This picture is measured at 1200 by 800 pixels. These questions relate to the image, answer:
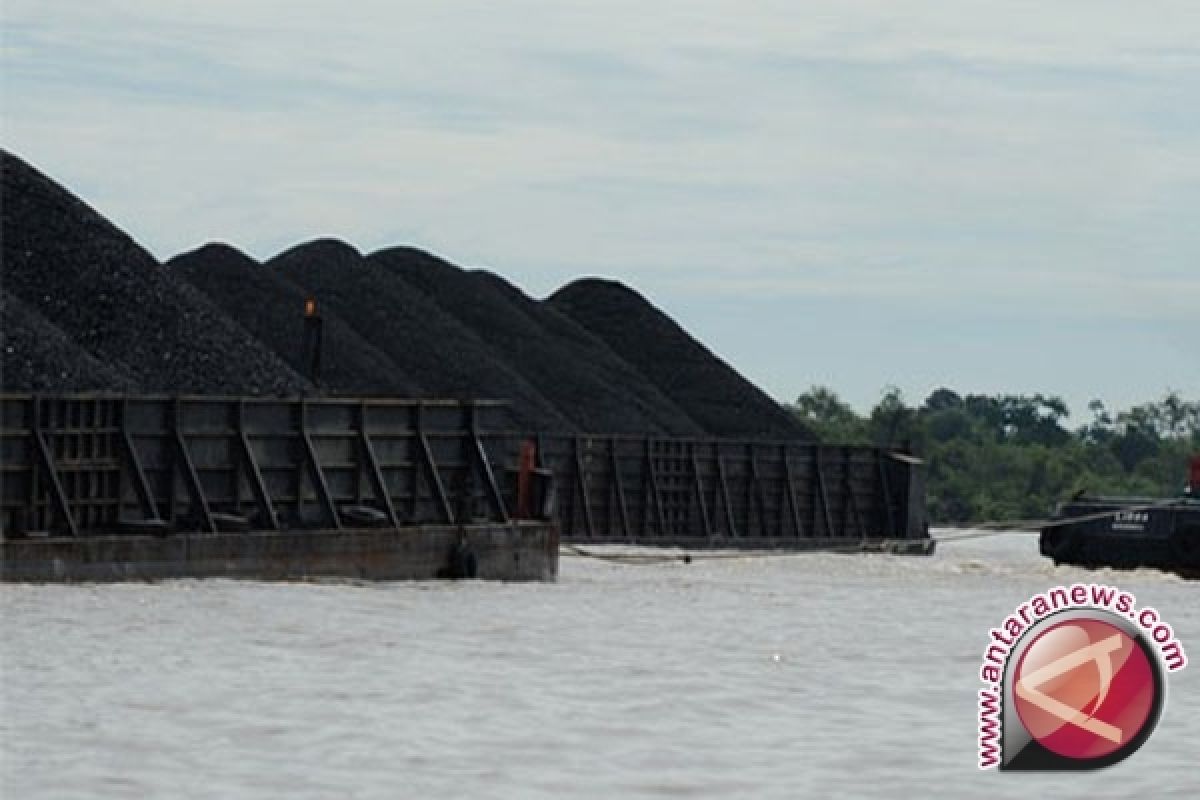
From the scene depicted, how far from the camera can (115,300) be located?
2387 inches

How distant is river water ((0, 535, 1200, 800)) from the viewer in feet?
64.6

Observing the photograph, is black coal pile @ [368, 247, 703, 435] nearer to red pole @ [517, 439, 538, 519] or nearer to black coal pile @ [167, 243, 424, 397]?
black coal pile @ [167, 243, 424, 397]

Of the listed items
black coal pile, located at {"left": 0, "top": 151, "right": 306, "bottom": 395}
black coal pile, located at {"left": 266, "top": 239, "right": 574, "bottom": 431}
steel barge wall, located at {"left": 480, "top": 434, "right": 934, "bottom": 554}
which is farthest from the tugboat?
black coal pile, located at {"left": 266, "top": 239, "right": 574, "bottom": 431}

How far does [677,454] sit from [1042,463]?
368ft

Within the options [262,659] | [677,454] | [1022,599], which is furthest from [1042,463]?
[262,659]

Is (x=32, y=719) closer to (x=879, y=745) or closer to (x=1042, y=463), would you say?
(x=879, y=745)

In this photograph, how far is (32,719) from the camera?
21.7 meters

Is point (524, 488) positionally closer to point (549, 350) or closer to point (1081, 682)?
point (1081, 682)

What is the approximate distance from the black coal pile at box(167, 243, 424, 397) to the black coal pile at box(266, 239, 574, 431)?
1.07 m

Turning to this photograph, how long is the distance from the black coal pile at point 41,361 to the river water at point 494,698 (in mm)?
10627

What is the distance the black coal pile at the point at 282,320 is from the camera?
77750 mm

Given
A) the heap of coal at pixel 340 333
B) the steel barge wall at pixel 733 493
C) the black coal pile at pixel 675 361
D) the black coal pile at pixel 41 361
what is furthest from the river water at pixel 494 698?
the black coal pile at pixel 675 361

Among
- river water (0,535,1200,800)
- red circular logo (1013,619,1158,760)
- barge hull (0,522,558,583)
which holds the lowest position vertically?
river water (0,535,1200,800)

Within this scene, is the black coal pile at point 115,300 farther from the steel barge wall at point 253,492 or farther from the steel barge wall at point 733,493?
the steel barge wall at point 253,492
